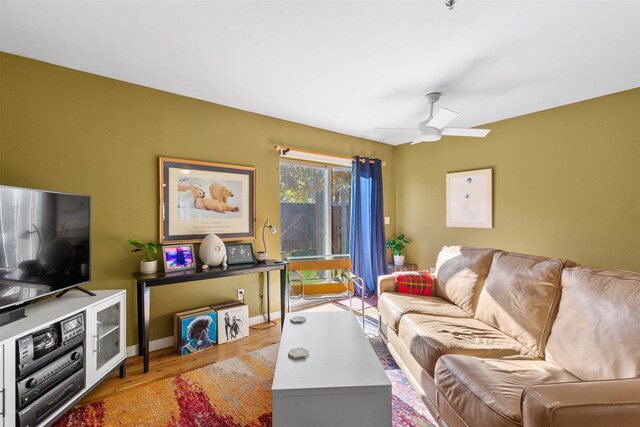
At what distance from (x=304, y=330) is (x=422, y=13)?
6.89ft

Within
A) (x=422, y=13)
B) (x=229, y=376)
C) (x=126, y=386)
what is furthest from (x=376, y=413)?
(x=422, y=13)

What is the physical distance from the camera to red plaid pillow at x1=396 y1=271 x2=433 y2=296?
9.24ft

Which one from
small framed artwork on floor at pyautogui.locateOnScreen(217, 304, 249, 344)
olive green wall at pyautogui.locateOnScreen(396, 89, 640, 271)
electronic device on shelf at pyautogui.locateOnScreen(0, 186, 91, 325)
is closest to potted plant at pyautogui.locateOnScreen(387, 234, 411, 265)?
olive green wall at pyautogui.locateOnScreen(396, 89, 640, 271)

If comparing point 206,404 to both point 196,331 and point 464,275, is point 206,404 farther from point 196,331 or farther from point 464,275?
point 464,275

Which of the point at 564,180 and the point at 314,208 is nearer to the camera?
the point at 564,180

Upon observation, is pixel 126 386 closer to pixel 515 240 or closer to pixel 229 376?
pixel 229 376

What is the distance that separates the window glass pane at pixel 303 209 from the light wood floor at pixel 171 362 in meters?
1.13

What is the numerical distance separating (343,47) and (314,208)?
7.72 ft

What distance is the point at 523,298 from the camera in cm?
192

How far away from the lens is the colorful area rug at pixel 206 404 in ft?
5.73

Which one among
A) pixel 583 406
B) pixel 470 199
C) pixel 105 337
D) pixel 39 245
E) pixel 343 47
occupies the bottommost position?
pixel 105 337

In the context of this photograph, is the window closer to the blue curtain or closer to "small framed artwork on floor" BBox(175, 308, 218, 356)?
the blue curtain

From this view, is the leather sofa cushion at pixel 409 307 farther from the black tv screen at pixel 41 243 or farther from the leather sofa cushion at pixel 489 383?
the black tv screen at pixel 41 243

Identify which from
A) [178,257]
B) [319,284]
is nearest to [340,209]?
[319,284]
